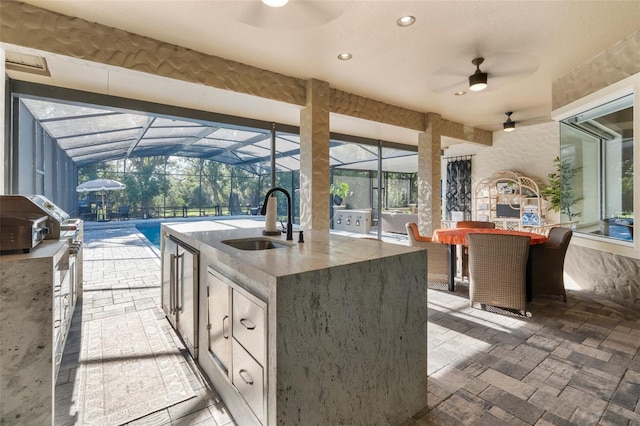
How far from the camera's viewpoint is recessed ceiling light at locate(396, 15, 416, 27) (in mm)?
2695

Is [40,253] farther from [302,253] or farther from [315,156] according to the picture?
[315,156]

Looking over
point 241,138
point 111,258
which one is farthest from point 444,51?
point 111,258

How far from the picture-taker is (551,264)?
3615 mm

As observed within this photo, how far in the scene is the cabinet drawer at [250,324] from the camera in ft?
4.44

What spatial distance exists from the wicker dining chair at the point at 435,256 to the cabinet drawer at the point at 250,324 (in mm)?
2984

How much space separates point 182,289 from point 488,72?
13.8 feet

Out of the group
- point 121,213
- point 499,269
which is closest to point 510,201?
point 499,269

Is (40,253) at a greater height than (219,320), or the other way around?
(40,253)

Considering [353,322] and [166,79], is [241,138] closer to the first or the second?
[166,79]

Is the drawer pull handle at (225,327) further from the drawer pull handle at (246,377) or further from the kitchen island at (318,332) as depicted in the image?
the drawer pull handle at (246,377)

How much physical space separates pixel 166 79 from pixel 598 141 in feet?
17.1

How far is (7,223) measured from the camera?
1512 mm

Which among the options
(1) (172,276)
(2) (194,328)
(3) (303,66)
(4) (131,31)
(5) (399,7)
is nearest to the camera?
(2) (194,328)

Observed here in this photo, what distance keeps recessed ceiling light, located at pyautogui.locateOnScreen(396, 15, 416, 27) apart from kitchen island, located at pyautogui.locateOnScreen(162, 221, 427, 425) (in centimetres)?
208
